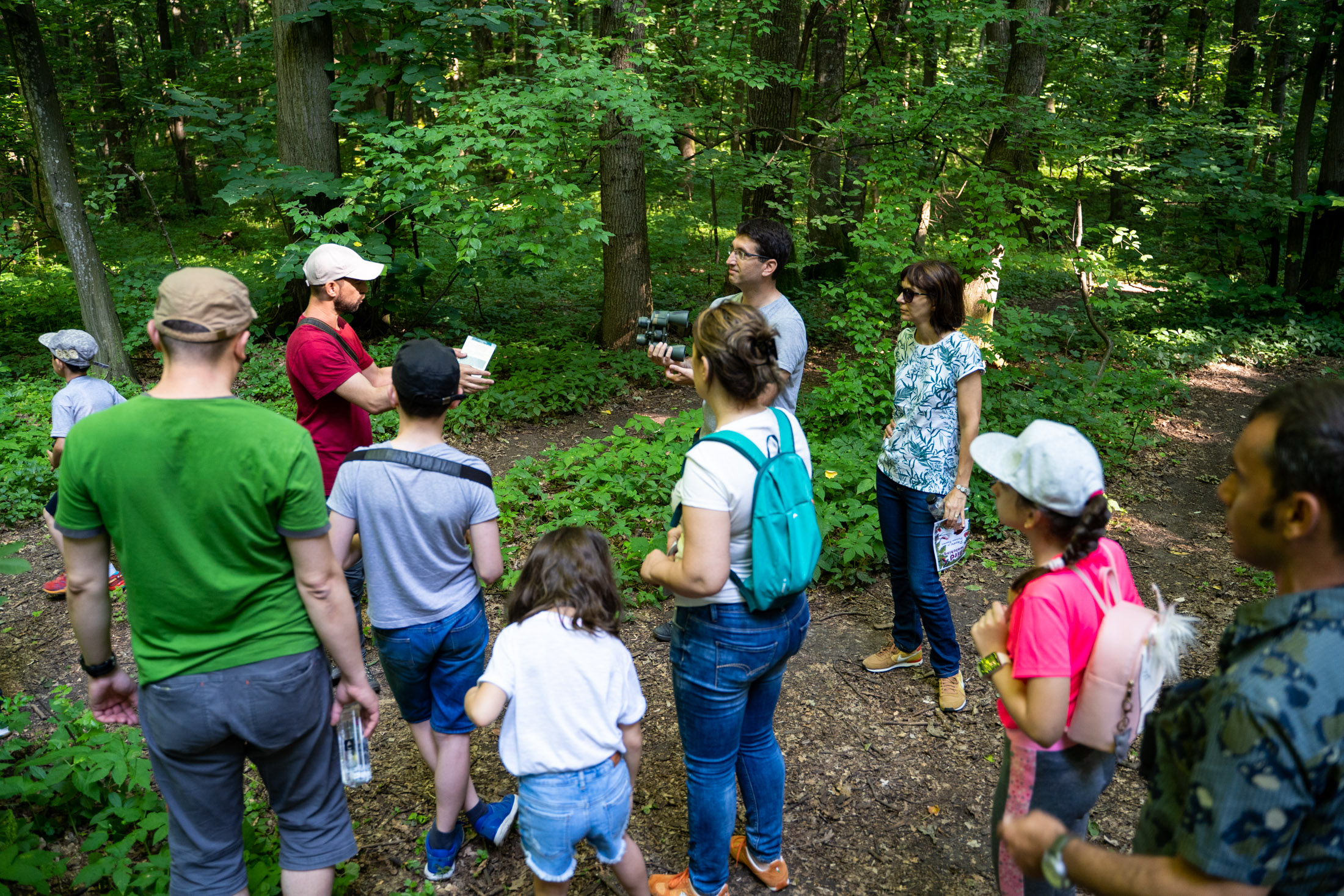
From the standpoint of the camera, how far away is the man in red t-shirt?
3383 millimetres

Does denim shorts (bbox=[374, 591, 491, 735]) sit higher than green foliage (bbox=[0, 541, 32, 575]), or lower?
lower

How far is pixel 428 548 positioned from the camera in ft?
8.05

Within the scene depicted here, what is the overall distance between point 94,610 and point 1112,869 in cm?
241

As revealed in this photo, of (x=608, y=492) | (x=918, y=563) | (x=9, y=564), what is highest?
(x=9, y=564)

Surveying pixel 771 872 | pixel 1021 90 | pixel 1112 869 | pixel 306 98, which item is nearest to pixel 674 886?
pixel 771 872

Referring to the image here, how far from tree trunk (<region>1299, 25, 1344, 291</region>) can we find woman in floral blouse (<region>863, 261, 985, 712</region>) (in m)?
10.4

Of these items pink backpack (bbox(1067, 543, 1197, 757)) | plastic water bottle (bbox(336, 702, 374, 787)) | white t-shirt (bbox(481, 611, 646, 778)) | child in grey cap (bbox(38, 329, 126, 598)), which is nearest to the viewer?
pink backpack (bbox(1067, 543, 1197, 757))

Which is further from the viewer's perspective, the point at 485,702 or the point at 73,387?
the point at 73,387

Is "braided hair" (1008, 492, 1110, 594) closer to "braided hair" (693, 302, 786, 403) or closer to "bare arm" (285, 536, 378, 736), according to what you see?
"braided hair" (693, 302, 786, 403)

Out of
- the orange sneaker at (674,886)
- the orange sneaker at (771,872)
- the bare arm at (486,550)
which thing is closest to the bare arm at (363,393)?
the bare arm at (486,550)

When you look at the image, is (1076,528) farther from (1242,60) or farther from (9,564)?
(1242,60)

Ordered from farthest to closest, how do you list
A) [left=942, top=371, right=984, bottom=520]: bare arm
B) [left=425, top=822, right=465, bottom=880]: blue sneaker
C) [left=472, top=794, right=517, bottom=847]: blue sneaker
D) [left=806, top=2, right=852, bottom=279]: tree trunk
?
[left=806, top=2, right=852, bottom=279]: tree trunk → [left=942, top=371, right=984, bottom=520]: bare arm → [left=472, top=794, right=517, bottom=847]: blue sneaker → [left=425, top=822, right=465, bottom=880]: blue sneaker

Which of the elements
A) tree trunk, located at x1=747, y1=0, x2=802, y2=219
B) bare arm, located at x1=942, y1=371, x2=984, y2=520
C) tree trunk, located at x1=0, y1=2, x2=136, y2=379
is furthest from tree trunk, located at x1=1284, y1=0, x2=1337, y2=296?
tree trunk, located at x1=0, y1=2, x2=136, y2=379

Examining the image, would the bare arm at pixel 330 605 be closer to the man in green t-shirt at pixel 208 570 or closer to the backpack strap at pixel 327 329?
the man in green t-shirt at pixel 208 570
